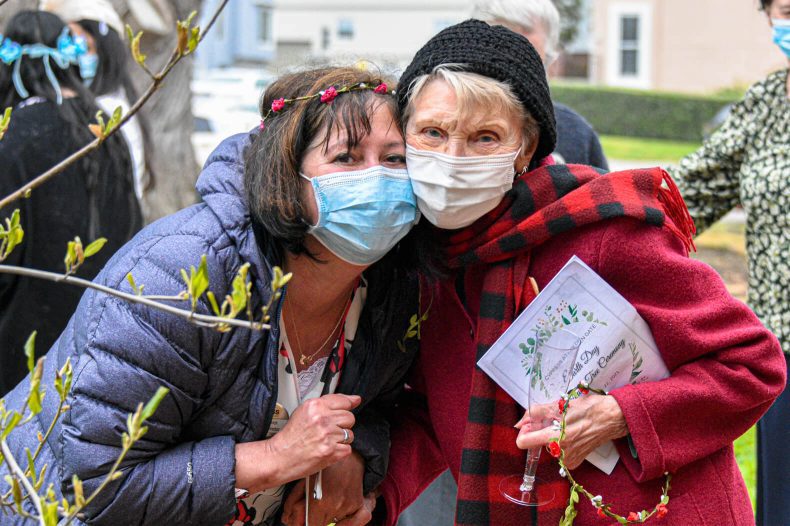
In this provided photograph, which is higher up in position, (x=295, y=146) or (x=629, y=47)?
(x=295, y=146)

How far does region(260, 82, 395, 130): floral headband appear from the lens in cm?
233

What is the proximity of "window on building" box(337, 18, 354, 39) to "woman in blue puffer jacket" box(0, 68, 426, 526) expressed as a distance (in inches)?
1354

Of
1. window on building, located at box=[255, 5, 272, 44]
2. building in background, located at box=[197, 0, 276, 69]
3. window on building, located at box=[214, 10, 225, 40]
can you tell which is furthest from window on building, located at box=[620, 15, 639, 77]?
window on building, located at box=[255, 5, 272, 44]

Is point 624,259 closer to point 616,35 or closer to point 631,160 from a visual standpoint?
point 631,160

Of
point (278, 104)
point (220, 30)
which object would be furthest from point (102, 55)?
point (220, 30)

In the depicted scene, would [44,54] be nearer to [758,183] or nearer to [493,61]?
[493,61]

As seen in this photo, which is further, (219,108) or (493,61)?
(219,108)

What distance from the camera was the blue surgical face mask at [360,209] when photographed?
2.27 m

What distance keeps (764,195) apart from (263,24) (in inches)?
1783

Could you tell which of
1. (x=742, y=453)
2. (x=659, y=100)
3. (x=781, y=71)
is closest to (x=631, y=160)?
(x=659, y=100)

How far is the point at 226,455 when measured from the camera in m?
2.21

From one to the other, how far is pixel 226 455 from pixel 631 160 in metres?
17.3

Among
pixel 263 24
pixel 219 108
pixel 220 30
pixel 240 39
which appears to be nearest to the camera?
pixel 219 108

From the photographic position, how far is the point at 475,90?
2.19m
